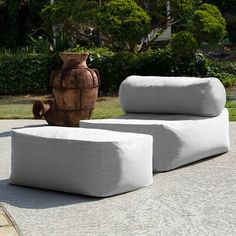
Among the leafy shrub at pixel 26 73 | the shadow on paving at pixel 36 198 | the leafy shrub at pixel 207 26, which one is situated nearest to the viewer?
the shadow on paving at pixel 36 198

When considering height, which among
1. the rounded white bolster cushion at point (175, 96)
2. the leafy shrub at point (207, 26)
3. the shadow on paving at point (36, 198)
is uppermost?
the leafy shrub at point (207, 26)

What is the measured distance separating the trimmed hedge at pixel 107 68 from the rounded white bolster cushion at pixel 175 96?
8578 mm

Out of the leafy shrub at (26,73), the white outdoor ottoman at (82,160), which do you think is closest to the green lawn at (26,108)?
the leafy shrub at (26,73)

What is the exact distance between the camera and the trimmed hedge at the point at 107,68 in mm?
15906

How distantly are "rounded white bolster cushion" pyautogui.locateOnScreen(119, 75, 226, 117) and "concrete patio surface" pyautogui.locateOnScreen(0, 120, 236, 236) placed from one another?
880mm

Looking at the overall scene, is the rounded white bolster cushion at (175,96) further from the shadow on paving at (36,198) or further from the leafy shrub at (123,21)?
the leafy shrub at (123,21)

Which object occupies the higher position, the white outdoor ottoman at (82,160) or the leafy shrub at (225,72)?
the white outdoor ottoman at (82,160)

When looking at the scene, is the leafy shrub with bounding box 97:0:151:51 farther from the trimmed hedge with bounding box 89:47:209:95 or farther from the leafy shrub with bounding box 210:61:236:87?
the leafy shrub with bounding box 210:61:236:87

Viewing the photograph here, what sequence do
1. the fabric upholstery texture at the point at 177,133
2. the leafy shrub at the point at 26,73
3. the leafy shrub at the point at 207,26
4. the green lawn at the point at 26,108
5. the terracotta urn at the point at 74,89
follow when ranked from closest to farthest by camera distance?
1. the fabric upholstery texture at the point at 177,133
2. the terracotta urn at the point at 74,89
3. the green lawn at the point at 26,108
4. the leafy shrub at the point at 207,26
5. the leafy shrub at the point at 26,73

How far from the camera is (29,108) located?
12969mm

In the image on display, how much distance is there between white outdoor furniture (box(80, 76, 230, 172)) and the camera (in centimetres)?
620

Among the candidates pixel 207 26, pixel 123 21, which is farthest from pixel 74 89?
pixel 207 26

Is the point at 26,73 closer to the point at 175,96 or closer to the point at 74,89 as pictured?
the point at 74,89

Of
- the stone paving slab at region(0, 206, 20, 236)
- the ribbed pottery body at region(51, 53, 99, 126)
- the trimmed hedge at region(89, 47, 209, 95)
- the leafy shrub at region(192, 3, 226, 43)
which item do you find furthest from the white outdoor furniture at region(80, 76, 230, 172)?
the trimmed hedge at region(89, 47, 209, 95)
